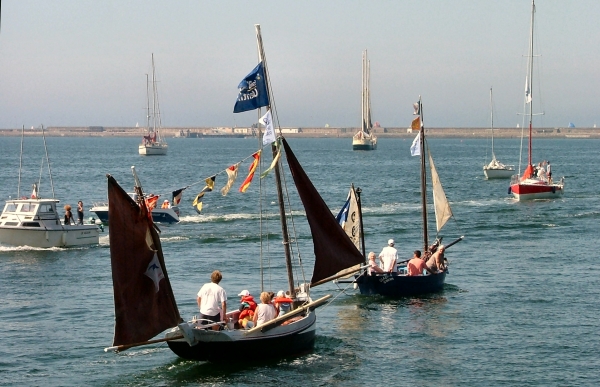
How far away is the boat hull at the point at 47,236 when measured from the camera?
43406 mm

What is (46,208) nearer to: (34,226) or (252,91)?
(34,226)

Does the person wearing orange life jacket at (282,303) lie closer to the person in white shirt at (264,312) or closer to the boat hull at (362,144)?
the person in white shirt at (264,312)

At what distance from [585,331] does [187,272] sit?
16.4 meters

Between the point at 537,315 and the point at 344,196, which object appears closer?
the point at 537,315

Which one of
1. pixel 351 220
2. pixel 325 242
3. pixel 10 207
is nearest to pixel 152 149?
pixel 10 207

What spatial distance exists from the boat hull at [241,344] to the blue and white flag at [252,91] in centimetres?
549

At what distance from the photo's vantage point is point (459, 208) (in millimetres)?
66625

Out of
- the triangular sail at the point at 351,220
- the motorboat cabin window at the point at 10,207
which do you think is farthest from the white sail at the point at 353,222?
the motorboat cabin window at the point at 10,207

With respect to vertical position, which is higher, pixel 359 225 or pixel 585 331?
pixel 359 225

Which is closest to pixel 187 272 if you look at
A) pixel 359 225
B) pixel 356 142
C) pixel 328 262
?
pixel 359 225

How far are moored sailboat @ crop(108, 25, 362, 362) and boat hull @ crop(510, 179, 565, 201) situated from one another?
45791 millimetres

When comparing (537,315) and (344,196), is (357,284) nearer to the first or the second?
(537,315)

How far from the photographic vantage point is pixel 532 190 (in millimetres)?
69062

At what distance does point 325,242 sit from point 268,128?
347 cm
